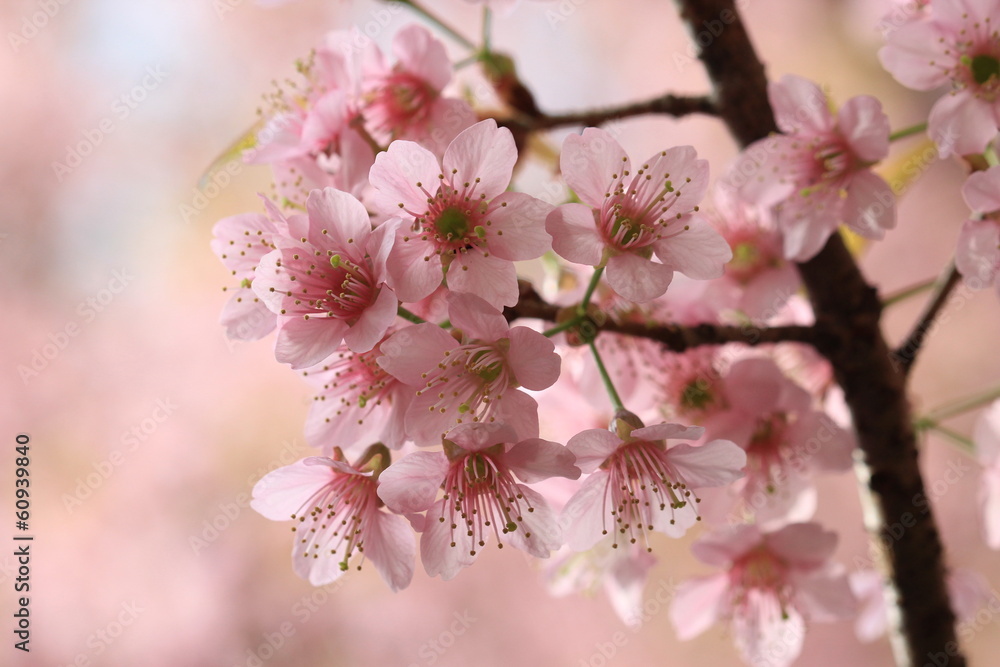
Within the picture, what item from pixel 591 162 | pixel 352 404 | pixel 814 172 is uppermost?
pixel 814 172

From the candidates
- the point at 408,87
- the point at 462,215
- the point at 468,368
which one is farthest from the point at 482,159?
the point at 408,87

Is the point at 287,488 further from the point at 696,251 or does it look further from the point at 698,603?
the point at 698,603

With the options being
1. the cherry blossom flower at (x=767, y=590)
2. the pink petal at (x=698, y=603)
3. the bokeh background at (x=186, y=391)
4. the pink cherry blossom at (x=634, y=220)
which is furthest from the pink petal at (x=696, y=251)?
the bokeh background at (x=186, y=391)

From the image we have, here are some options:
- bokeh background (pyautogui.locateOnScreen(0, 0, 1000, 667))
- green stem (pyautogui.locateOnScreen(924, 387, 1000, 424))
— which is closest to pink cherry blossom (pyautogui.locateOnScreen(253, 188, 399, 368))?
green stem (pyautogui.locateOnScreen(924, 387, 1000, 424))

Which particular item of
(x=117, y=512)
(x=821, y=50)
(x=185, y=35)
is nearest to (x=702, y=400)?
(x=117, y=512)

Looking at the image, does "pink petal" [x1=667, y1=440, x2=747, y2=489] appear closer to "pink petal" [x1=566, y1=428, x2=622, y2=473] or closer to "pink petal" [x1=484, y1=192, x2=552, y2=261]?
"pink petal" [x1=566, y1=428, x2=622, y2=473]

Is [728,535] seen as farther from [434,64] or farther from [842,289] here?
[434,64]
